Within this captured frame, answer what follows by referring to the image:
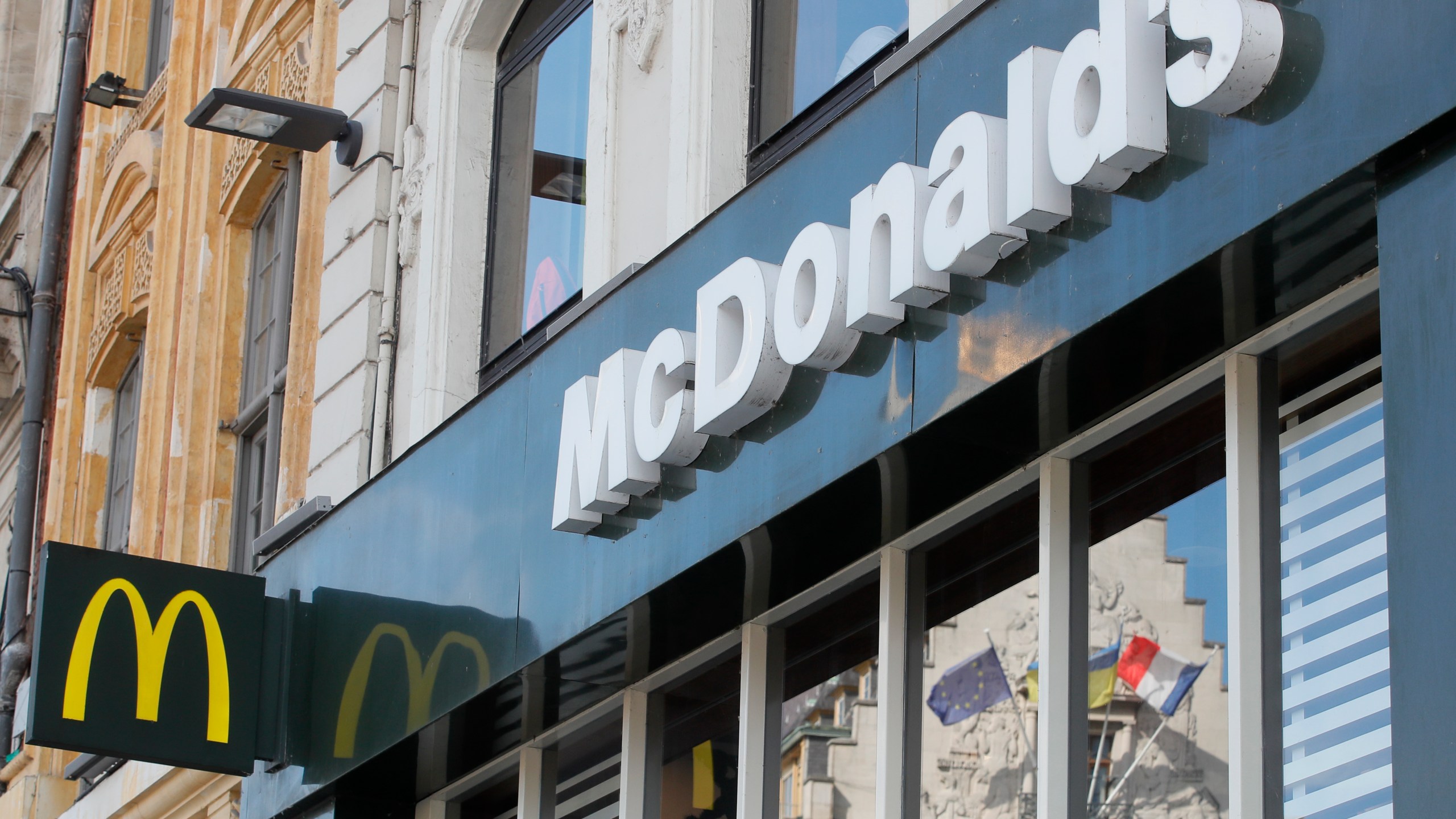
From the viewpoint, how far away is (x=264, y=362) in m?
13.4

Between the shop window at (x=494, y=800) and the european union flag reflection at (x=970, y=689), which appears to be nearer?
the european union flag reflection at (x=970, y=689)

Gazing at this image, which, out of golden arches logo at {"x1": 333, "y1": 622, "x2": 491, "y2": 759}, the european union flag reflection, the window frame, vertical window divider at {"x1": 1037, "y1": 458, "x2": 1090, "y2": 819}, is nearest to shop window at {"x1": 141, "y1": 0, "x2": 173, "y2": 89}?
the window frame

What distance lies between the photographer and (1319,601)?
5031mm

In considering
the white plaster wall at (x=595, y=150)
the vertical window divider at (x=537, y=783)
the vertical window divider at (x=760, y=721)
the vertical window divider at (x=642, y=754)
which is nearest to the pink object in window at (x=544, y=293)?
the white plaster wall at (x=595, y=150)

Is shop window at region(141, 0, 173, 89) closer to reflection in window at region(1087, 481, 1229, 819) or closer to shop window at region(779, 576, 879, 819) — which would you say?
shop window at region(779, 576, 879, 819)

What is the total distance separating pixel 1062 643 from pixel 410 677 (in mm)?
3985

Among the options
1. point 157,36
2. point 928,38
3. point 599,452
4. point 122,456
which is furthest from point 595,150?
point 157,36

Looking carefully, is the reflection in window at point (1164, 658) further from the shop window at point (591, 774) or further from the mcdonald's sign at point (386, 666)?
the mcdonald's sign at point (386, 666)

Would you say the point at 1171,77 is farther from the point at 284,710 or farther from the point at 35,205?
the point at 35,205

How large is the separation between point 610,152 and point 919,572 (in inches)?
125

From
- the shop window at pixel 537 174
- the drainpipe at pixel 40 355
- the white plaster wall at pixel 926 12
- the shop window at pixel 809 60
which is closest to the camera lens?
the white plaster wall at pixel 926 12

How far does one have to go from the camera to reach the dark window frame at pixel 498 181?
32.6 feet

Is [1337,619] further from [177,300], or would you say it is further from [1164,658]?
[177,300]

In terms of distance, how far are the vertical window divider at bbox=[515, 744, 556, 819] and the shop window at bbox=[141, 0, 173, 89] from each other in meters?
10.3
